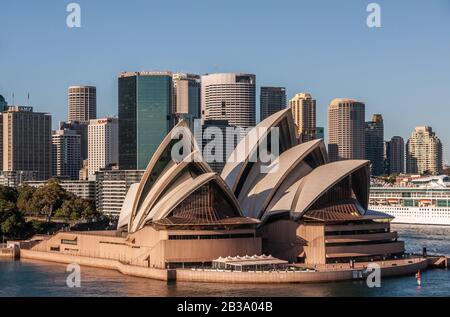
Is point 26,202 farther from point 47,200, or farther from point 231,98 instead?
point 231,98

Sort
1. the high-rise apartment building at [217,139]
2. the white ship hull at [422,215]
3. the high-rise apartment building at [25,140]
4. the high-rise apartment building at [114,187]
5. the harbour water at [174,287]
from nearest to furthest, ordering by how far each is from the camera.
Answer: the harbour water at [174,287] → the white ship hull at [422,215] → the high-rise apartment building at [114,187] → the high-rise apartment building at [217,139] → the high-rise apartment building at [25,140]

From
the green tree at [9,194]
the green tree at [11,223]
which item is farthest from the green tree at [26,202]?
the green tree at [11,223]

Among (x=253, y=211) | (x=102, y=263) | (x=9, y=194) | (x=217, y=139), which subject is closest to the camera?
(x=253, y=211)

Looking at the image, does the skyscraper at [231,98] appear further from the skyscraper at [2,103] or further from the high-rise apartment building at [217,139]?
the skyscraper at [2,103]

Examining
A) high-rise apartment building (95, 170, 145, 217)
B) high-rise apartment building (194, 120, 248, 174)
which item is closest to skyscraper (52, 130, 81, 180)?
high-rise apartment building (194, 120, 248, 174)

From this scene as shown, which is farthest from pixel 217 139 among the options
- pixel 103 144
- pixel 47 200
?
pixel 47 200

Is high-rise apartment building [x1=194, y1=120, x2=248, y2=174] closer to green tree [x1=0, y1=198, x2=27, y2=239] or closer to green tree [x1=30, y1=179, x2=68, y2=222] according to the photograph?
green tree [x1=30, y1=179, x2=68, y2=222]
